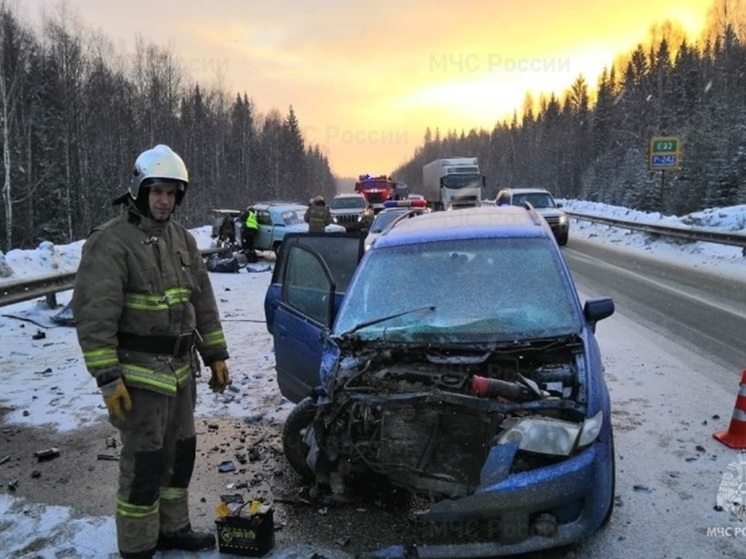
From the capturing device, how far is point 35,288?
884 cm

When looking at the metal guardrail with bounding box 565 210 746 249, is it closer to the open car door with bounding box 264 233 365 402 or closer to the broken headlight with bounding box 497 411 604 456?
the open car door with bounding box 264 233 365 402

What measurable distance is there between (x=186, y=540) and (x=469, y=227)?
295 centimetres

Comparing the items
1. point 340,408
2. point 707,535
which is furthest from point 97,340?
point 707,535

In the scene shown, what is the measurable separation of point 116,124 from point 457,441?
48174mm

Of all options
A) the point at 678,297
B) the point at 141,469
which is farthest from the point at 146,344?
the point at 678,297

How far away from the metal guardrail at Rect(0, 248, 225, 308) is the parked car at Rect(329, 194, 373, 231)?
15.4m

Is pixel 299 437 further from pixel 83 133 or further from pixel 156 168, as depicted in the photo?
pixel 83 133

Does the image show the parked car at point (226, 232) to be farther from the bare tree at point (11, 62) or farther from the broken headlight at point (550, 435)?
the broken headlight at point (550, 435)

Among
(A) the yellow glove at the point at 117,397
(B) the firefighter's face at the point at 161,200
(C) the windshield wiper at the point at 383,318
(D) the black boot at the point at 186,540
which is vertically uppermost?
(B) the firefighter's face at the point at 161,200

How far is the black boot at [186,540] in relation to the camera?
3.32 m

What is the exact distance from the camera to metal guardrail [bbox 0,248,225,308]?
26.6ft

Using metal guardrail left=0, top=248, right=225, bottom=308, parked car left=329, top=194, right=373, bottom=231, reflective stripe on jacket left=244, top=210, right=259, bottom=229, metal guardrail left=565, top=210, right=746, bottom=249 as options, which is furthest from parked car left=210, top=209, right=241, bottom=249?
metal guardrail left=565, top=210, right=746, bottom=249

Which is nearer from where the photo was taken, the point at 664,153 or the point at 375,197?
the point at 664,153

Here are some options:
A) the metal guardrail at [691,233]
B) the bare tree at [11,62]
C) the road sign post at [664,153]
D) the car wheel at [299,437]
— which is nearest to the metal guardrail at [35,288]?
the car wheel at [299,437]
